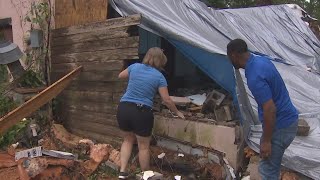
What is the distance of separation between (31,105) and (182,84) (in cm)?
321

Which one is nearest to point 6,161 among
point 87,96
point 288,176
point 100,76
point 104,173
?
Result: point 104,173

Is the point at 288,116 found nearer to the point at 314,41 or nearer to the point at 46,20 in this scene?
the point at 46,20

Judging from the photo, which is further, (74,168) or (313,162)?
(74,168)

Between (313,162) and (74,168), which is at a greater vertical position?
(313,162)

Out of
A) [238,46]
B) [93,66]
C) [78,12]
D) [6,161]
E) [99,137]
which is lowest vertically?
[99,137]

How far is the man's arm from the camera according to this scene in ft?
10.9

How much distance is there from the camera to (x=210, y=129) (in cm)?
520

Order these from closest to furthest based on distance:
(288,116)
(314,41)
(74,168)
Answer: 1. (288,116)
2. (74,168)
3. (314,41)

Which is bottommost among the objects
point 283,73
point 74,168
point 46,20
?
point 74,168

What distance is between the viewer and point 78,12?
649 cm

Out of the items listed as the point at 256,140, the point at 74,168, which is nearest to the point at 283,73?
the point at 256,140

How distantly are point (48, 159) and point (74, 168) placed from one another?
1.26 feet

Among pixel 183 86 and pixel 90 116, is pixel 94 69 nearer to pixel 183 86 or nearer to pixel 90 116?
pixel 90 116

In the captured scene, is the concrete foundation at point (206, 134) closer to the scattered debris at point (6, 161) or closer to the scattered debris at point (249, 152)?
the scattered debris at point (249, 152)
